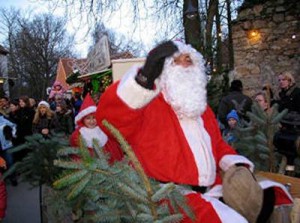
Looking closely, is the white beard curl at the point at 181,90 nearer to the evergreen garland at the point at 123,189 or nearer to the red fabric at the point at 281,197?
the red fabric at the point at 281,197

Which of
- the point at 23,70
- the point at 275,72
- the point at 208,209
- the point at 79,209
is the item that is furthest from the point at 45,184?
the point at 23,70

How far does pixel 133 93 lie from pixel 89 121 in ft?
9.42

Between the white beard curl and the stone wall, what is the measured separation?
31.5 feet

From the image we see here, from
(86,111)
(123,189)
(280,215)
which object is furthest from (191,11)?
(123,189)

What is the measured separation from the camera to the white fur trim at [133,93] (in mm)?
2576

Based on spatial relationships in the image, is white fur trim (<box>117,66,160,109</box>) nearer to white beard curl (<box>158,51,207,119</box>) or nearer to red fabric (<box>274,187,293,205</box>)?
white beard curl (<box>158,51,207,119</box>)

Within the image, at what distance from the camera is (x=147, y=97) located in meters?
2.61

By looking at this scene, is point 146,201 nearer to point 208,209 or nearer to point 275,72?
point 208,209

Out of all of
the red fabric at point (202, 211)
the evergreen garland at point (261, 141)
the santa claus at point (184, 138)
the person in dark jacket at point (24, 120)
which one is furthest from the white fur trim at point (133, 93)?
the person in dark jacket at point (24, 120)

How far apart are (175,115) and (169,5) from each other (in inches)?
328

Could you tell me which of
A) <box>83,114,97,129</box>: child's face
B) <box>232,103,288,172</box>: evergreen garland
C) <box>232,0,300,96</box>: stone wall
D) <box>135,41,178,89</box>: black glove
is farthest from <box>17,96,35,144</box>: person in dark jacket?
<box>135,41,178,89</box>: black glove

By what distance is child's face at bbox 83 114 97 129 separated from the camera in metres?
5.35

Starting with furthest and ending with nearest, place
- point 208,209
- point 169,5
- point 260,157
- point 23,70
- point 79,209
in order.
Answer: point 23,70
point 169,5
point 260,157
point 79,209
point 208,209

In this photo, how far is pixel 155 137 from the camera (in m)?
A: 2.80
